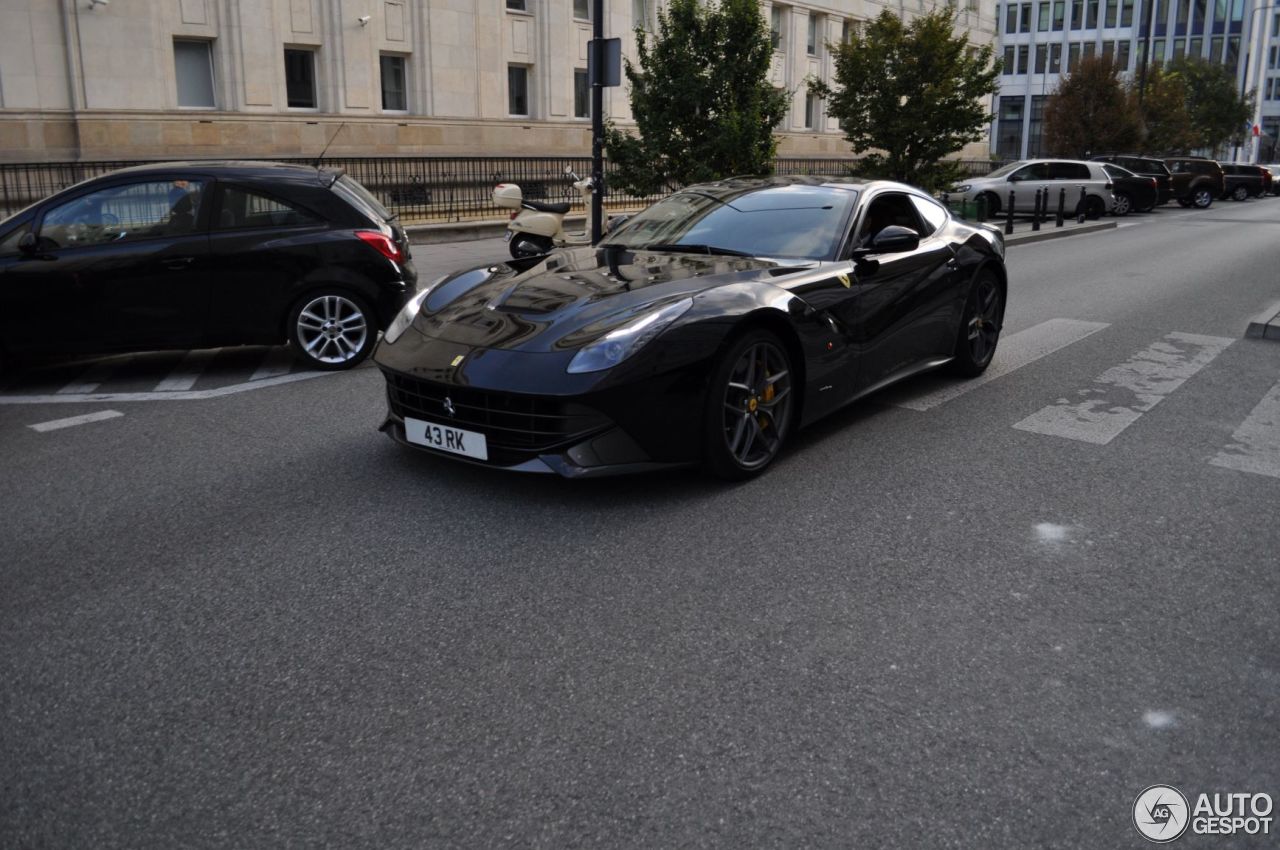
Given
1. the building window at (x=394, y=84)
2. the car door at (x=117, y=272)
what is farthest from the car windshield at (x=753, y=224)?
the building window at (x=394, y=84)

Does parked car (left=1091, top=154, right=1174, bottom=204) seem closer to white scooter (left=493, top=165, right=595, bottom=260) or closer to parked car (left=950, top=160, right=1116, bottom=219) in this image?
parked car (left=950, top=160, right=1116, bottom=219)

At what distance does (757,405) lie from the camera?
214 inches

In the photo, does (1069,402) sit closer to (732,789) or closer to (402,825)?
(732,789)

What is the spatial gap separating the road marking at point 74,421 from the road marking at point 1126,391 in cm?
566

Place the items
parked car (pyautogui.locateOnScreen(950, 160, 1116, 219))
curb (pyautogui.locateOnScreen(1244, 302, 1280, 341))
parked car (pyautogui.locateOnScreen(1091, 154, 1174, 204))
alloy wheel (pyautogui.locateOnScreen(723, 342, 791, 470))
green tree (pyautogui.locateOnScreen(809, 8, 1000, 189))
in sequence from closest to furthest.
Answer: alloy wheel (pyautogui.locateOnScreen(723, 342, 791, 470)), curb (pyautogui.locateOnScreen(1244, 302, 1280, 341)), green tree (pyautogui.locateOnScreen(809, 8, 1000, 189)), parked car (pyautogui.locateOnScreen(950, 160, 1116, 219)), parked car (pyautogui.locateOnScreen(1091, 154, 1174, 204))

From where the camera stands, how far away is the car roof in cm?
809

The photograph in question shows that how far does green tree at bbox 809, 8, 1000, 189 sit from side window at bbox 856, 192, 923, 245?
47.3 ft

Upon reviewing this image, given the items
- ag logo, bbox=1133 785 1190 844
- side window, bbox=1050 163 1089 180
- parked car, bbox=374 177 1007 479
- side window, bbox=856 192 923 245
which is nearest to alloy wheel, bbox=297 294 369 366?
parked car, bbox=374 177 1007 479

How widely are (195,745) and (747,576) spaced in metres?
2.07

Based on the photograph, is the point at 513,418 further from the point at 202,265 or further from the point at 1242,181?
the point at 1242,181

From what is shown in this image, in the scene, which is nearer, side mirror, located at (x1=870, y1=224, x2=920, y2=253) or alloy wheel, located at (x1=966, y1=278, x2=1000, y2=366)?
side mirror, located at (x1=870, y1=224, x2=920, y2=253)

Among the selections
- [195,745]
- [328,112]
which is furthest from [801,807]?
[328,112]

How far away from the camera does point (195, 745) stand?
3.09 meters

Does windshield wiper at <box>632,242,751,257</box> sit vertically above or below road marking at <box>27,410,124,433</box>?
above
